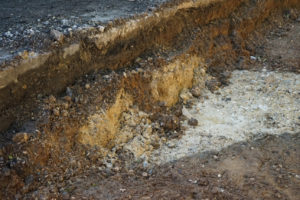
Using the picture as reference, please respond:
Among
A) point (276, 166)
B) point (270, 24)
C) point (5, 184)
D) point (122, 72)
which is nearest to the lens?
point (5, 184)

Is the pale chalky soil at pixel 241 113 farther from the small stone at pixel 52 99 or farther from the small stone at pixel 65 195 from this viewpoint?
the small stone at pixel 52 99

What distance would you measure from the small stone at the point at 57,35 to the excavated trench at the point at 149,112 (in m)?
0.10

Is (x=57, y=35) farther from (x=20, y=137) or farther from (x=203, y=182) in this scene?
(x=203, y=182)

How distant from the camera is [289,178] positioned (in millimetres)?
4027

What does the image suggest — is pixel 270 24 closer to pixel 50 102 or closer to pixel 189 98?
pixel 189 98

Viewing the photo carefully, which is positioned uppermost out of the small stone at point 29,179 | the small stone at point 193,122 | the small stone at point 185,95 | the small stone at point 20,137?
the small stone at point 20,137

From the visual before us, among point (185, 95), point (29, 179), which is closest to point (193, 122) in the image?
point (185, 95)

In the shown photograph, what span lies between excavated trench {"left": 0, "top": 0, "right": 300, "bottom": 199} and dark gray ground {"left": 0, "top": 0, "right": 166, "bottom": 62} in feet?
0.73

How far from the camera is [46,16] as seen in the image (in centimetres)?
488

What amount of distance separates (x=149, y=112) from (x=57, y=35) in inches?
65.3

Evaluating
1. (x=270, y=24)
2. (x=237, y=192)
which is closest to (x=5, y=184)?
(x=237, y=192)

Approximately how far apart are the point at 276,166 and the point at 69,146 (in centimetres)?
251

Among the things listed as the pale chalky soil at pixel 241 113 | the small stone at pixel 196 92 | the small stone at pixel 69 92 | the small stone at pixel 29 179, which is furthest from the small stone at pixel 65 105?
the small stone at pixel 196 92

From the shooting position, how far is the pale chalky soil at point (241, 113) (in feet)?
15.3
